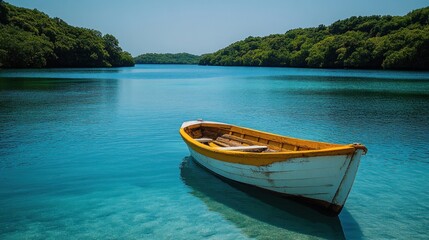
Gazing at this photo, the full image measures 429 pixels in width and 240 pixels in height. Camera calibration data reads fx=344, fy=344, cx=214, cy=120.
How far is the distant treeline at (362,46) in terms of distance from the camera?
304 ft

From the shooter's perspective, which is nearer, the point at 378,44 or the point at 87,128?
the point at 87,128

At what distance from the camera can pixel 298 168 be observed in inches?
307

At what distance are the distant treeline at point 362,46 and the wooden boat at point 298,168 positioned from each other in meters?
95.5

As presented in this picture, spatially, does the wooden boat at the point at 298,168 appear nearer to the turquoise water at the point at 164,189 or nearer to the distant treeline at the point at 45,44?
the turquoise water at the point at 164,189

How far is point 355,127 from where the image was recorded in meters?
19.7

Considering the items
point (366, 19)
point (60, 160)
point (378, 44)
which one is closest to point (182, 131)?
point (60, 160)

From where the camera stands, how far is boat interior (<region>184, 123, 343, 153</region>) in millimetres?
9802

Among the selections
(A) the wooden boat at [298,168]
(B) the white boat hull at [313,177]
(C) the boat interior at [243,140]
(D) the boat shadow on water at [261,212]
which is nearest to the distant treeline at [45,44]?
(C) the boat interior at [243,140]

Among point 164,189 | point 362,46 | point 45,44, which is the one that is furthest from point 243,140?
point 362,46

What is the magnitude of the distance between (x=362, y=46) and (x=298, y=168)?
Result: 114 m

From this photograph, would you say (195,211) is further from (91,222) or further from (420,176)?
(420,176)

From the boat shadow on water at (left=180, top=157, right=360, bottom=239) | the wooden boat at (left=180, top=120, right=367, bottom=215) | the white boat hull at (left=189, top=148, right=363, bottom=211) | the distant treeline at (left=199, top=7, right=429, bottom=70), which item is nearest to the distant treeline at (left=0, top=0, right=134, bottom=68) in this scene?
the distant treeline at (left=199, top=7, right=429, bottom=70)

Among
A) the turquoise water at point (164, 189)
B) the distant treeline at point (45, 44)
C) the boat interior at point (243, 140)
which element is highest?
the distant treeline at point (45, 44)

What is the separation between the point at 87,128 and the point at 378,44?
344 feet
